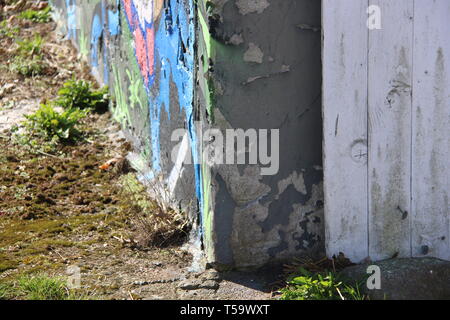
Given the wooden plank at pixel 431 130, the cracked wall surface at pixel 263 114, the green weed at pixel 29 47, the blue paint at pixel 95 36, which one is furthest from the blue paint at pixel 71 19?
the wooden plank at pixel 431 130

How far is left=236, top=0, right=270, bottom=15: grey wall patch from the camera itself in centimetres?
314

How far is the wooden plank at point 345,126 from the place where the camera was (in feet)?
10.3

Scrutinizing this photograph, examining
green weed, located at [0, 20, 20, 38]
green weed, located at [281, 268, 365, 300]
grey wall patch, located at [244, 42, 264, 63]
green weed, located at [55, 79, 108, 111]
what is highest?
green weed, located at [0, 20, 20, 38]

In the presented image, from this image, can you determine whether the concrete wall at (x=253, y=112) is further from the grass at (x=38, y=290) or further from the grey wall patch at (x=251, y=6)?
the grass at (x=38, y=290)

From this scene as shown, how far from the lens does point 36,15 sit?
8.50 meters

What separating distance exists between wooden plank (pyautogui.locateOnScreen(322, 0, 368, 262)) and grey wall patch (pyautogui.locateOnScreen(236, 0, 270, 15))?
0.27 m

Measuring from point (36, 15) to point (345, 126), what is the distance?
6194mm

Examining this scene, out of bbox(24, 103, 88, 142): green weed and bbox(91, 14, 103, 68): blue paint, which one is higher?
bbox(91, 14, 103, 68): blue paint

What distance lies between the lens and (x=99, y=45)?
6.46 m

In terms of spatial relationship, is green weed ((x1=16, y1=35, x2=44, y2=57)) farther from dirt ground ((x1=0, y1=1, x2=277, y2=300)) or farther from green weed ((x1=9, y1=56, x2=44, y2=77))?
dirt ground ((x1=0, y1=1, x2=277, y2=300))

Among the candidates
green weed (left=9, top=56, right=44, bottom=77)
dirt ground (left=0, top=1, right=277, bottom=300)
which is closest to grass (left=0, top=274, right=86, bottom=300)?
dirt ground (left=0, top=1, right=277, bottom=300)

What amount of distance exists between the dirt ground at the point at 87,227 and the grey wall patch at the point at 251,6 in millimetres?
1256
